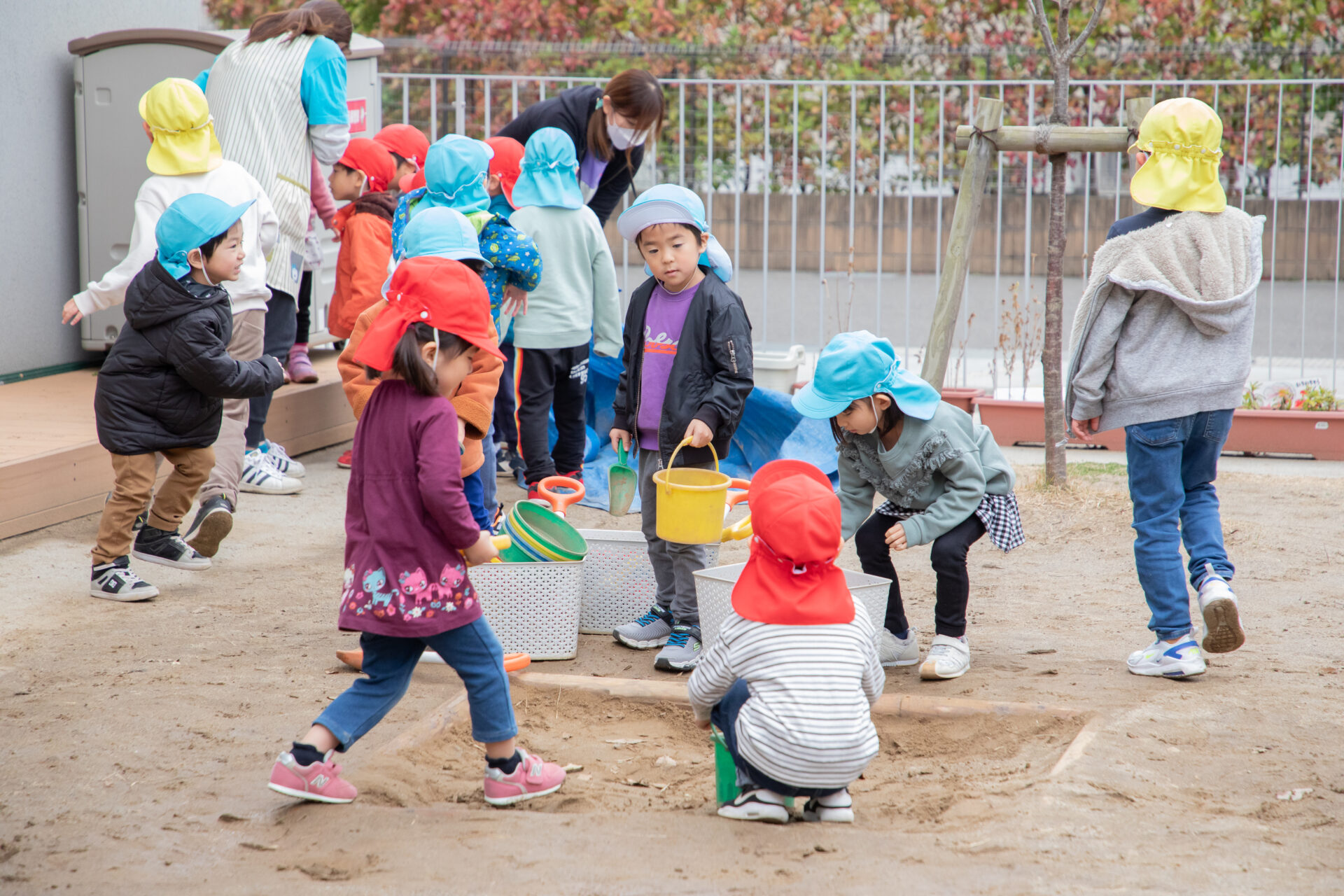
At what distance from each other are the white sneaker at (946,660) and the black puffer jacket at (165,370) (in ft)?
8.23

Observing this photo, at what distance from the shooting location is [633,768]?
12.1 feet

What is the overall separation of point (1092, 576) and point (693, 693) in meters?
2.71

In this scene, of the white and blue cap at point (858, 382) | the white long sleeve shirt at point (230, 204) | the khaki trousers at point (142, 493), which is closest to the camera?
the white and blue cap at point (858, 382)

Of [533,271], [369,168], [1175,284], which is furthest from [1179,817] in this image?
[369,168]

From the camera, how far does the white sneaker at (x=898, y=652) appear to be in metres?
4.41

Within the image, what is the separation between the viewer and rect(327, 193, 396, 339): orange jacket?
21.3 feet

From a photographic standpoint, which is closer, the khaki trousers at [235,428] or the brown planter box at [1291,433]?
the khaki trousers at [235,428]

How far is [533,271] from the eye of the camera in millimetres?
5324

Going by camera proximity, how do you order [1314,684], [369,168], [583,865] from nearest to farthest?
[583,865] → [1314,684] → [369,168]

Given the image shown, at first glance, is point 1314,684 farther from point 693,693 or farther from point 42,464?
point 42,464

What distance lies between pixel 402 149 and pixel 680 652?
3.79m

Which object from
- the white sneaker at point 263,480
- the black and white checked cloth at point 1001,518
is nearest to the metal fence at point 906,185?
the white sneaker at point 263,480

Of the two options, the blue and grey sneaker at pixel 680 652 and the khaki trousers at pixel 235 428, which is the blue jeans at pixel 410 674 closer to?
the blue and grey sneaker at pixel 680 652

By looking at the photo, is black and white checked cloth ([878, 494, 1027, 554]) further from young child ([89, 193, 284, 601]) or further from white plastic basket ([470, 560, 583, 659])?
young child ([89, 193, 284, 601])
